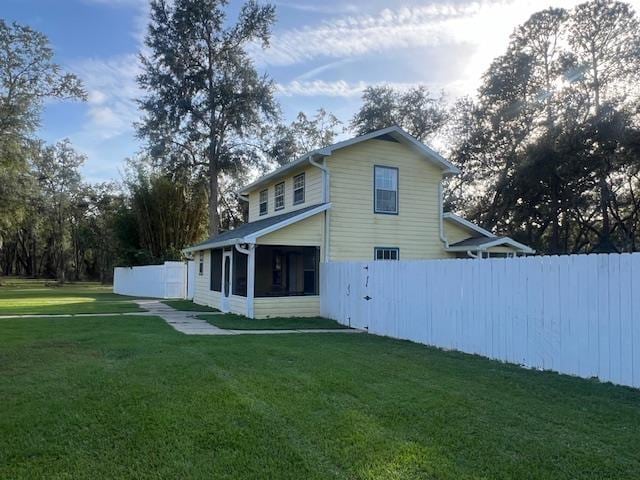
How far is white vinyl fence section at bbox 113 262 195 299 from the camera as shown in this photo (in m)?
24.1

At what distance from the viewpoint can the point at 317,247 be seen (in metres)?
14.7

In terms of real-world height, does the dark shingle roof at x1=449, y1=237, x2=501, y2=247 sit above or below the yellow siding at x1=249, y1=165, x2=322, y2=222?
below

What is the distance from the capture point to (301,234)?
14.3 metres

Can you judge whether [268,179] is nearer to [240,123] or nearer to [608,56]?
[240,123]

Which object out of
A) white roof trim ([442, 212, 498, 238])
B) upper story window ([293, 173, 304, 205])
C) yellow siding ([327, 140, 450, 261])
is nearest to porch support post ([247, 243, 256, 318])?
yellow siding ([327, 140, 450, 261])

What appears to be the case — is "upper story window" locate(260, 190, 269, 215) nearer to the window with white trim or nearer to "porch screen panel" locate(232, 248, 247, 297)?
"porch screen panel" locate(232, 248, 247, 297)

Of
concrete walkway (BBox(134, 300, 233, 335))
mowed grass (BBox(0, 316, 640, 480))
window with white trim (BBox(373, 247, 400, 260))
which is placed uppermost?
window with white trim (BBox(373, 247, 400, 260))

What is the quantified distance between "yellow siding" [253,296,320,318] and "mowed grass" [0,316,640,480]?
5.89 metres

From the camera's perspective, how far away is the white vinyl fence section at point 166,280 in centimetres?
2409

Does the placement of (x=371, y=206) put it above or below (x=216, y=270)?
above

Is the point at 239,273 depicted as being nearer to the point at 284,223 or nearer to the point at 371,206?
the point at 284,223

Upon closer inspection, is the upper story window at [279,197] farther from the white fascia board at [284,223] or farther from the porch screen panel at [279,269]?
the white fascia board at [284,223]

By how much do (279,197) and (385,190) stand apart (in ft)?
13.9

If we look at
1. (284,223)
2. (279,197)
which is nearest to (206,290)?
(279,197)
